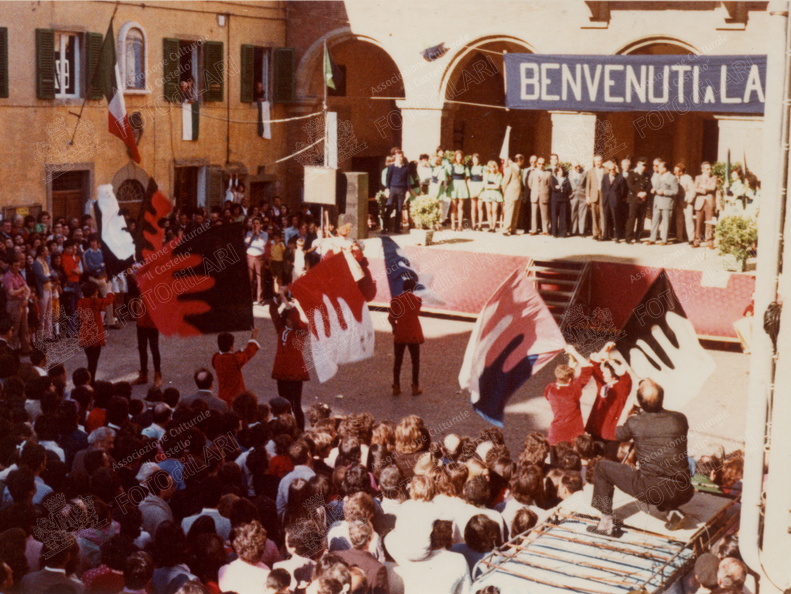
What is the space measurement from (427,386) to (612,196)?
8.59 metres

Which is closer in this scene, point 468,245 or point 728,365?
point 728,365

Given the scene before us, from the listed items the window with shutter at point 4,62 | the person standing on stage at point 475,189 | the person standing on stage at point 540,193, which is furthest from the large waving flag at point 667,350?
the window with shutter at point 4,62

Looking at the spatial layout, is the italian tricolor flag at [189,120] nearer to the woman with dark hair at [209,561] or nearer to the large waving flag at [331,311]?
the large waving flag at [331,311]

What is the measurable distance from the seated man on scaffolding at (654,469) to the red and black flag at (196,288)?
5.79 meters

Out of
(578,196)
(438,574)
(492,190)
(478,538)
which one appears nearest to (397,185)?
(492,190)

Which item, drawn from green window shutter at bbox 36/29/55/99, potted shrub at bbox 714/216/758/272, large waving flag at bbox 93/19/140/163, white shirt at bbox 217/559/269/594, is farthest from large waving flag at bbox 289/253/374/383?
green window shutter at bbox 36/29/55/99

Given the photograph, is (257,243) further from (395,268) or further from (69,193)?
(395,268)

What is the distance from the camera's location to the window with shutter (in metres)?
22.8

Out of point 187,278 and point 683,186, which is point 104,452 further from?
point 683,186

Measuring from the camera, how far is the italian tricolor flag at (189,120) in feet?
88.9

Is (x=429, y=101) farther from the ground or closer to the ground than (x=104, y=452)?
farther from the ground

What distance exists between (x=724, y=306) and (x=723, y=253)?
107 cm

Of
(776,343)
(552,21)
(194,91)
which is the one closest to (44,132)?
(194,91)

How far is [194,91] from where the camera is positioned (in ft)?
90.9
